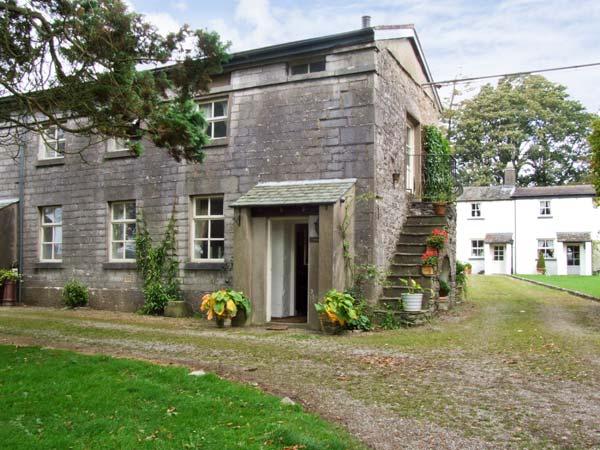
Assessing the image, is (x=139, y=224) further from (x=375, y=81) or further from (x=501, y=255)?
(x=501, y=255)

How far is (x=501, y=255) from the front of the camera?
41.2 m

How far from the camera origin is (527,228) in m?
40.0

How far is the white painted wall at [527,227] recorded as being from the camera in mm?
38562

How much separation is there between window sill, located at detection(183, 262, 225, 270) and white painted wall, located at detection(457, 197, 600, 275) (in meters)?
31.2

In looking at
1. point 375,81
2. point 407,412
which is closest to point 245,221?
point 375,81

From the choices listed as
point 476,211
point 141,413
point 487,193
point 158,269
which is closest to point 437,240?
point 158,269

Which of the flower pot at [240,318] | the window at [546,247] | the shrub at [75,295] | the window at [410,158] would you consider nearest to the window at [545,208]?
the window at [546,247]

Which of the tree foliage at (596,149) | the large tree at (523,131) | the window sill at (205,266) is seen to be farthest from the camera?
the large tree at (523,131)

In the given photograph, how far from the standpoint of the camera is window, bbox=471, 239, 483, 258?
42.0 meters

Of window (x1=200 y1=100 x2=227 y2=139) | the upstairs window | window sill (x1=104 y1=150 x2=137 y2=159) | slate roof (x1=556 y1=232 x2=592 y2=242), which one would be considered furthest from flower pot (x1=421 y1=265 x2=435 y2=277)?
the upstairs window

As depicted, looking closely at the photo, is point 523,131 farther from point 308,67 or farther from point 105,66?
point 105,66

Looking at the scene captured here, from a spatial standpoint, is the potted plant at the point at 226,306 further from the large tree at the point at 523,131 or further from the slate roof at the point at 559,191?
the large tree at the point at 523,131

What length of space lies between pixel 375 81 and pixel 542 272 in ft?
101

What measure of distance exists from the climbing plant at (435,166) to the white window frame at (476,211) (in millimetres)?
25452
